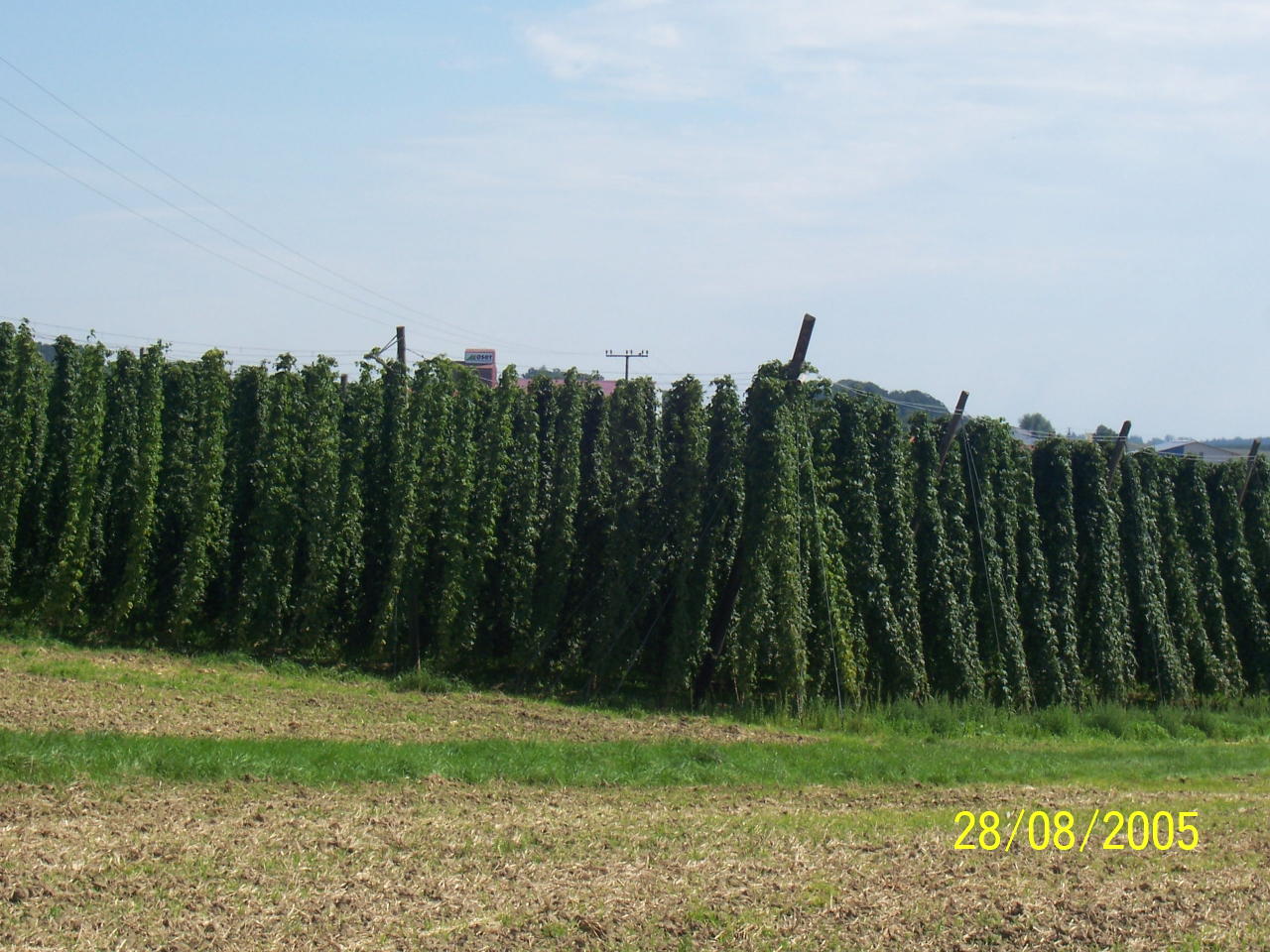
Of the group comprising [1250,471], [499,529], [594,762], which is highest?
[1250,471]

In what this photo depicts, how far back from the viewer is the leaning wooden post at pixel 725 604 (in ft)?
45.6

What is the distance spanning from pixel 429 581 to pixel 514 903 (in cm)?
928

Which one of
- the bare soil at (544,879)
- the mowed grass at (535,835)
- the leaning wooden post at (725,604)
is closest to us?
the bare soil at (544,879)

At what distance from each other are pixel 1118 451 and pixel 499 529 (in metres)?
9.95

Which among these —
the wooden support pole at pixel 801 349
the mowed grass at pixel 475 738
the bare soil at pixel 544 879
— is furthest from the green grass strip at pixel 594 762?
the wooden support pole at pixel 801 349

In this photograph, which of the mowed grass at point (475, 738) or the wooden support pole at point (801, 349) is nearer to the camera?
the mowed grass at point (475, 738)

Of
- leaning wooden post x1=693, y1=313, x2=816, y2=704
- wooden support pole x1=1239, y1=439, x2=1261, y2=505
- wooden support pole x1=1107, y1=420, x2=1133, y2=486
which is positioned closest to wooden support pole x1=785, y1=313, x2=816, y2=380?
leaning wooden post x1=693, y1=313, x2=816, y2=704

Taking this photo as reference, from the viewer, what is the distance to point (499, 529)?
583 inches

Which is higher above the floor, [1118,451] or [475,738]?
[1118,451]

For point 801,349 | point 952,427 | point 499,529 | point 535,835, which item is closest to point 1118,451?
point 952,427

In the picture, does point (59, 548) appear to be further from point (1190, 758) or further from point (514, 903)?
point (1190, 758)

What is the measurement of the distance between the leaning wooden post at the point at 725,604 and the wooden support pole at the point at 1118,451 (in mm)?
6582

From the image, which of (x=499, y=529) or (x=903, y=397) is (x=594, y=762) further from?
(x=903, y=397)

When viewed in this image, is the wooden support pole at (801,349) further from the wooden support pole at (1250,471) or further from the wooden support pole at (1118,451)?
the wooden support pole at (1250,471)
